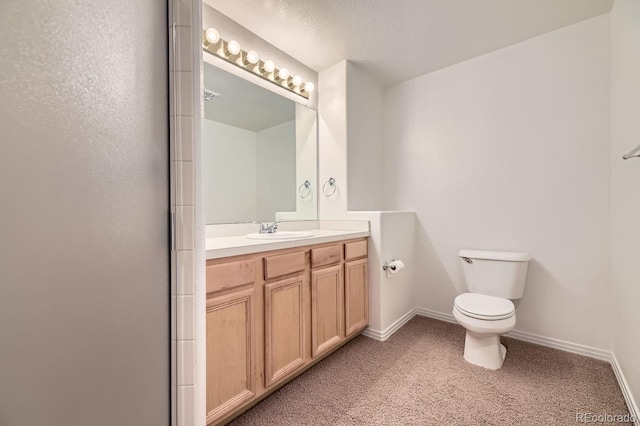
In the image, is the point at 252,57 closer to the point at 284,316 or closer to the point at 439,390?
the point at 284,316

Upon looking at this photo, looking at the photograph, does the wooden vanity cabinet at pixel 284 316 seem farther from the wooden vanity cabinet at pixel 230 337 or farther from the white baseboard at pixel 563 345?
the white baseboard at pixel 563 345

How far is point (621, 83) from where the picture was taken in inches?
63.0

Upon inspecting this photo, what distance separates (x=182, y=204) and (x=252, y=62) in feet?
5.34

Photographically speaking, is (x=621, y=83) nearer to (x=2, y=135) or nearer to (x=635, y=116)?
(x=635, y=116)

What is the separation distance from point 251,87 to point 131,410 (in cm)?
199

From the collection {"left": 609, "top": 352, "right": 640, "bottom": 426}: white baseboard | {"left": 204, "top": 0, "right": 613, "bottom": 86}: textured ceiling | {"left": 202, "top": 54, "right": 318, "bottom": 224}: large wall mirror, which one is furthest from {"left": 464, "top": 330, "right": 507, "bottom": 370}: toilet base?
{"left": 204, "top": 0, "right": 613, "bottom": 86}: textured ceiling

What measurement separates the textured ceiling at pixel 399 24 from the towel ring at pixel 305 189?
42.3 inches

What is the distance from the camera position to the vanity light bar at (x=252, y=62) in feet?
5.74

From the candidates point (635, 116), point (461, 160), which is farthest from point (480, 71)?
point (635, 116)

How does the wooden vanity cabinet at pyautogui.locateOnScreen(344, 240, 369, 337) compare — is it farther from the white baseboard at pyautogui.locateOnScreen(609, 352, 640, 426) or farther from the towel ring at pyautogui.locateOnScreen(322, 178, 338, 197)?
the white baseboard at pyautogui.locateOnScreen(609, 352, 640, 426)

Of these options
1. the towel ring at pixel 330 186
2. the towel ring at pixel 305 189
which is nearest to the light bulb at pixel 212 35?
the towel ring at pixel 305 189

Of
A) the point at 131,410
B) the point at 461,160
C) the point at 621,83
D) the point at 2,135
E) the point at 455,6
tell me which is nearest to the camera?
the point at 2,135

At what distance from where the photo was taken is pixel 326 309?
181 centimetres

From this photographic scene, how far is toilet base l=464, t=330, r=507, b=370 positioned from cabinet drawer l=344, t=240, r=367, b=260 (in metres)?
0.90
